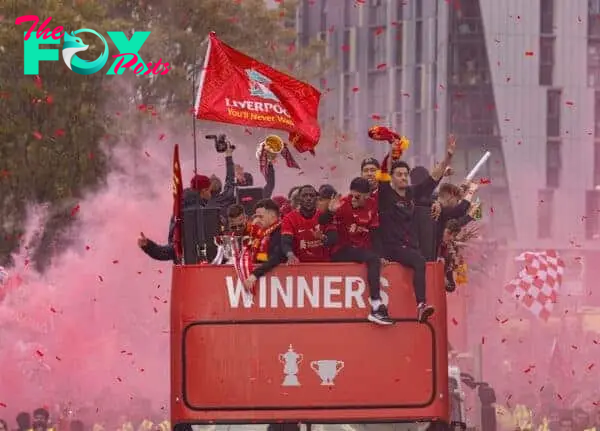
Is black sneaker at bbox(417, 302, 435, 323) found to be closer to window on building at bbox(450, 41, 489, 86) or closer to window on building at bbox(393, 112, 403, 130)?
window on building at bbox(393, 112, 403, 130)

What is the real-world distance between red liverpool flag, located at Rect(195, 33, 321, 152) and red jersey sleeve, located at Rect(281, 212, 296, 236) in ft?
4.99

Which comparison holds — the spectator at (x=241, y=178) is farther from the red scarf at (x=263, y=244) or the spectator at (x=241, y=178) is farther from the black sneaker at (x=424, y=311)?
the black sneaker at (x=424, y=311)

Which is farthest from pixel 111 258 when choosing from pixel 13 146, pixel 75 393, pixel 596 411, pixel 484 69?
pixel 484 69

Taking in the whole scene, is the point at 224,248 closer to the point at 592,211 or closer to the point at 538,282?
the point at 538,282

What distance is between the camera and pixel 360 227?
15.2 meters

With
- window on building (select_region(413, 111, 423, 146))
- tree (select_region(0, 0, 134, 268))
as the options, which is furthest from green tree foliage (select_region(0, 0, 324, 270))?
window on building (select_region(413, 111, 423, 146))

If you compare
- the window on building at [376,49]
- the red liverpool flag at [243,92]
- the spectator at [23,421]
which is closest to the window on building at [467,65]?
the window on building at [376,49]

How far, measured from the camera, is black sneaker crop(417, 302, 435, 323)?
14.6 m

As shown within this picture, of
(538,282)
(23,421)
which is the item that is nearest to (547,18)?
(538,282)

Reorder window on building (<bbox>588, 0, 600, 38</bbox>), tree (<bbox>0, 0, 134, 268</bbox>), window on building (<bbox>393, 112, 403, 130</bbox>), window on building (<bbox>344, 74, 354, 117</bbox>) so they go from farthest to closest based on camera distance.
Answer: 1. window on building (<bbox>588, 0, 600, 38</bbox>)
2. window on building (<bbox>344, 74, 354, 117</bbox>)
3. window on building (<bbox>393, 112, 403, 130</bbox>)
4. tree (<bbox>0, 0, 134, 268</bbox>)

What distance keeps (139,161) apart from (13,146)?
456cm

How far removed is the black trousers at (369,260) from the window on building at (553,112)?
7398 cm

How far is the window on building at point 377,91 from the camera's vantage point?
91.8 metres

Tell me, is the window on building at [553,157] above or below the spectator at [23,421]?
above
